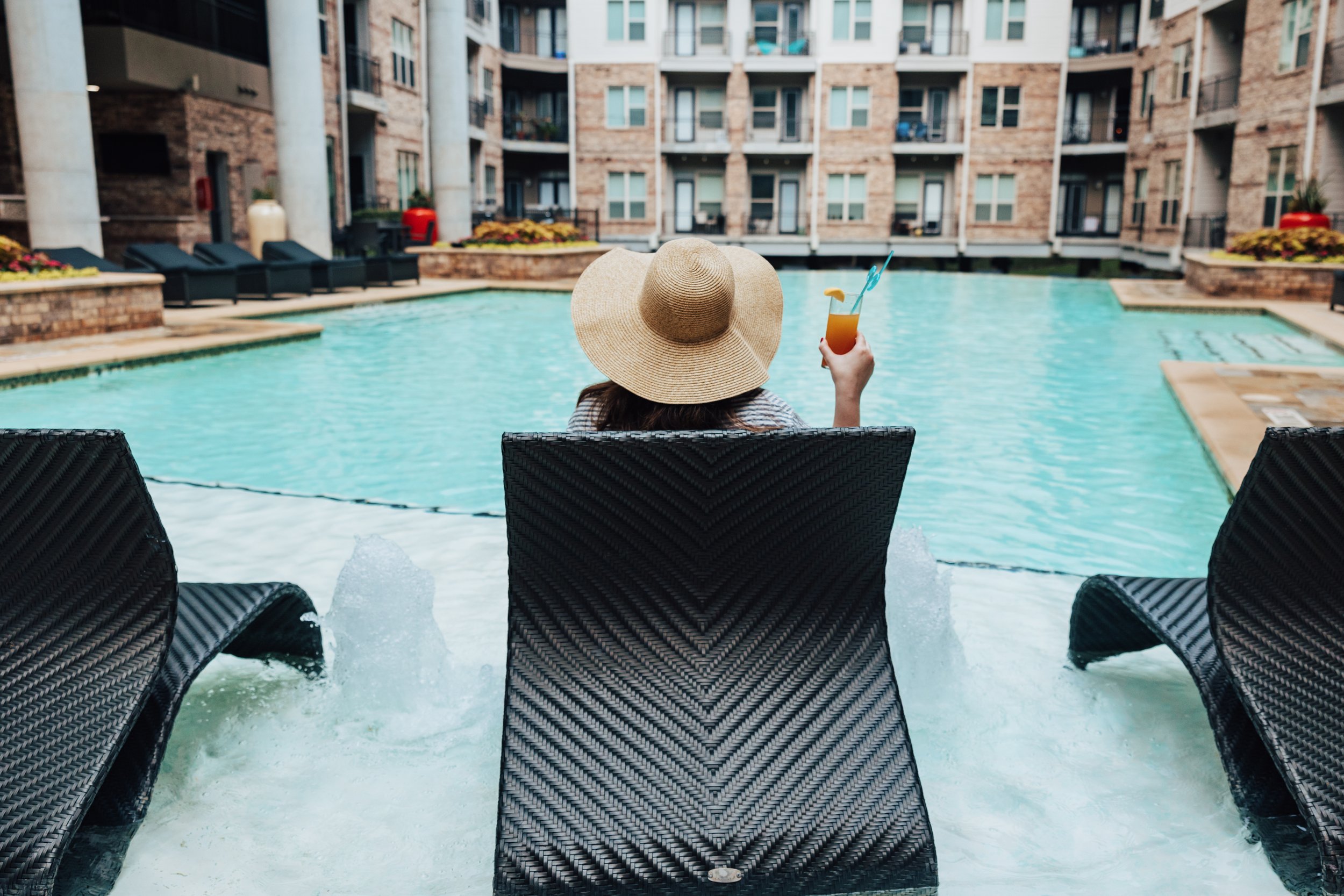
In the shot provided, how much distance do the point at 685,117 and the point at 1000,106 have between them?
1041 centimetres

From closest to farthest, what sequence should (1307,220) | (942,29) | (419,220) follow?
(1307,220) → (419,220) → (942,29)

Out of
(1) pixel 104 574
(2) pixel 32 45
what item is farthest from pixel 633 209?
(1) pixel 104 574

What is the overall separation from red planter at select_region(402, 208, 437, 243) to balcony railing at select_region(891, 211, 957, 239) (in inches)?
667

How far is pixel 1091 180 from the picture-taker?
37.8 m

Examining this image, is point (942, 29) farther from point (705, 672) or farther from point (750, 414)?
point (705, 672)

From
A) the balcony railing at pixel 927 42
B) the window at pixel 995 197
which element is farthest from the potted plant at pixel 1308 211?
the balcony railing at pixel 927 42

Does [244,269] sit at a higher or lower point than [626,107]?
lower

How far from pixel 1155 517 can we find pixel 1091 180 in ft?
116

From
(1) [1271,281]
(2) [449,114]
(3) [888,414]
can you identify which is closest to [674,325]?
(3) [888,414]

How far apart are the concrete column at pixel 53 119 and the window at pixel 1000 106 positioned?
28802 millimetres

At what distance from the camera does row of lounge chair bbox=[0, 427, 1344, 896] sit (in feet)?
6.93

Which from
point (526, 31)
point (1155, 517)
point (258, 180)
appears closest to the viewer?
point (1155, 517)

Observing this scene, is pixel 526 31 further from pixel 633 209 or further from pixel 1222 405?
pixel 1222 405

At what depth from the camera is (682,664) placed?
2324 millimetres
